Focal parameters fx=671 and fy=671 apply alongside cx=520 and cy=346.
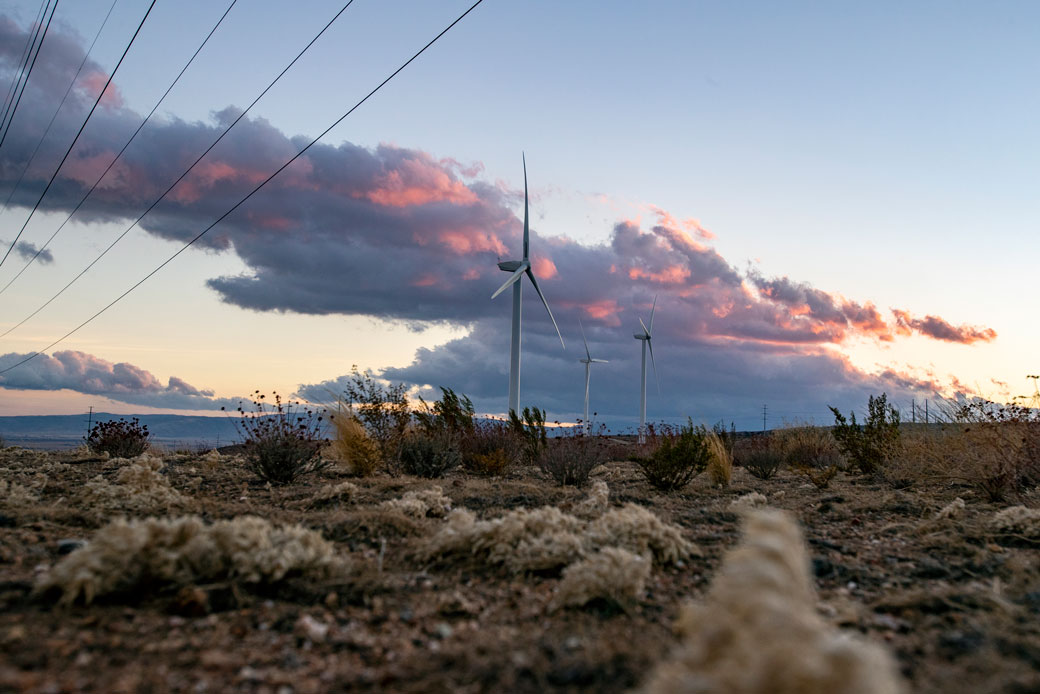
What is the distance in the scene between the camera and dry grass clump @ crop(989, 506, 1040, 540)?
6.40m

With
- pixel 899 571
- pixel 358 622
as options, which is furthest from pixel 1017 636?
pixel 358 622

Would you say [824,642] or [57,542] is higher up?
[824,642]

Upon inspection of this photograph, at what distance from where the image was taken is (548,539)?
16.5ft

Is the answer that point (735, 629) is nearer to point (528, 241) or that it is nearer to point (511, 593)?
point (511, 593)

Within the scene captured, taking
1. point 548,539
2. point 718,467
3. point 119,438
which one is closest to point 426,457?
point 718,467

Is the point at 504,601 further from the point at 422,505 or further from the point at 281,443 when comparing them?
the point at 281,443

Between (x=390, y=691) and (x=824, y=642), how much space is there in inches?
71.2

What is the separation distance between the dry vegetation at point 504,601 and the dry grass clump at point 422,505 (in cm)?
4

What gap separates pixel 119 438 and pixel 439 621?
16.7 meters

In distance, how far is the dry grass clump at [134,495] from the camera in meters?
7.19

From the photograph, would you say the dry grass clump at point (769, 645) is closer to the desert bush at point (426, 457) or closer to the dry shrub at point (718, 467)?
the dry shrub at point (718, 467)

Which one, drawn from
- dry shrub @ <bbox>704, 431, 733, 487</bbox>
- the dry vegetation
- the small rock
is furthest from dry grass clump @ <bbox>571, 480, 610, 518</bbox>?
dry shrub @ <bbox>704, 431, 733, 487</bbox>

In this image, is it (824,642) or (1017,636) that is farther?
(1017,636)

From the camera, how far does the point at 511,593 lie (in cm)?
439
